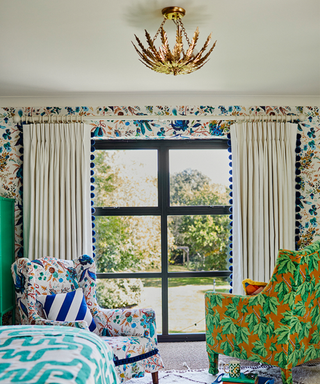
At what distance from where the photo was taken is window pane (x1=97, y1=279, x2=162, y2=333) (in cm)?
404

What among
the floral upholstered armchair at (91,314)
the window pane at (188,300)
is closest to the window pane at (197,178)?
the window pane at (188,300)

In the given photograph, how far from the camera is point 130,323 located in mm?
2879

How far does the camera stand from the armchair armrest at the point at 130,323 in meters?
2.86

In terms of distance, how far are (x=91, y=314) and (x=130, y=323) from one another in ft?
1.16

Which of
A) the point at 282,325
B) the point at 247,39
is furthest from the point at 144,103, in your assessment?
the point at 282,325

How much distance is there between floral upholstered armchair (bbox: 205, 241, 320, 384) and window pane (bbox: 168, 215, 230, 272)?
3.87ft

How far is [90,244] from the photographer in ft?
12.3

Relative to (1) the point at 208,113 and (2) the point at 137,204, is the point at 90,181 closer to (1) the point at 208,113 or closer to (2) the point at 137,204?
(2) the point at 137,204

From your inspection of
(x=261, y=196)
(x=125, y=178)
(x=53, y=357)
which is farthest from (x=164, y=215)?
(x=53, y=357)

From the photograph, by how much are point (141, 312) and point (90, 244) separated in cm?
107

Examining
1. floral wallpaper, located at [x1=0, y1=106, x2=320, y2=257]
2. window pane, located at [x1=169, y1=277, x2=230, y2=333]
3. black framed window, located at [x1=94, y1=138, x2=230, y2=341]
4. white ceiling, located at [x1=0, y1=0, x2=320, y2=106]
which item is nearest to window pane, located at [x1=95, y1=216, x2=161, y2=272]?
black framed window, located at [x1=94, y1=138, x2=230, y2=341]

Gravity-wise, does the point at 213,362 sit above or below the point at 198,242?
below

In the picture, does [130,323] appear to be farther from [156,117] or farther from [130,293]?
[156,117]

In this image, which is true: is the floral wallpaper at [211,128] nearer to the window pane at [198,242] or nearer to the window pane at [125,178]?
the window pane at [125,178]
